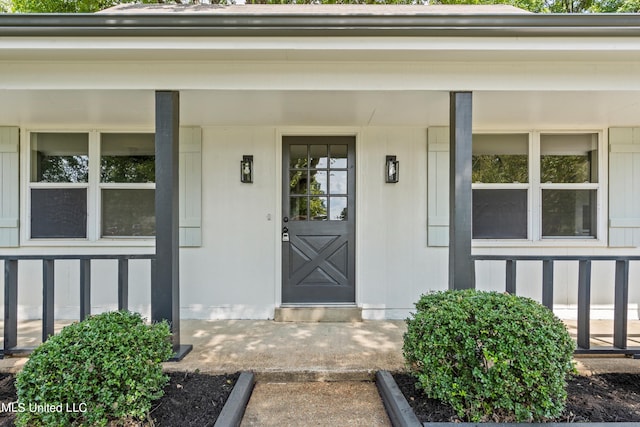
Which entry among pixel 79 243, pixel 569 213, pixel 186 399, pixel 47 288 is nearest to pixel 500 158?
pixel 569 213

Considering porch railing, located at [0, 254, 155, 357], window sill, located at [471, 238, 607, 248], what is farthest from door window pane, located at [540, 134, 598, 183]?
porch railing, located at [0, 254, 155, 357]

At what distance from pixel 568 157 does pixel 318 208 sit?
2863mm

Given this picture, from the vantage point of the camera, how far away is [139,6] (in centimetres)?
393

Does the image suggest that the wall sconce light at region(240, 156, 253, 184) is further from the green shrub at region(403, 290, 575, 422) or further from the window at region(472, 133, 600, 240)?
the window at region(472, 133, 600, 240)

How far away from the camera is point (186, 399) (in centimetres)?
207

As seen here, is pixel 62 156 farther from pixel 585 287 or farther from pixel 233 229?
pixel 585 287

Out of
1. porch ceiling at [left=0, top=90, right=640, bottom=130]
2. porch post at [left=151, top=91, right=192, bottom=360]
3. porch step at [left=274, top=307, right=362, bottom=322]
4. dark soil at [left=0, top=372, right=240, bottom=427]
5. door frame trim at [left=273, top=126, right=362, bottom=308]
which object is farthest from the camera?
door frame trim at [left=273, top=126, right=362, bottom=308]

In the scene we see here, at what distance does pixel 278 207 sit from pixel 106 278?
6.74ft

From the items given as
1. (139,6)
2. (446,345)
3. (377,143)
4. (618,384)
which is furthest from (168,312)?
(139,6)

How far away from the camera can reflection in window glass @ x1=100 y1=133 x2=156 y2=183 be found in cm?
367

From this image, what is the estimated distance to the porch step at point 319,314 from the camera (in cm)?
354

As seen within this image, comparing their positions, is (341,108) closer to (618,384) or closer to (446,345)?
(446,345)

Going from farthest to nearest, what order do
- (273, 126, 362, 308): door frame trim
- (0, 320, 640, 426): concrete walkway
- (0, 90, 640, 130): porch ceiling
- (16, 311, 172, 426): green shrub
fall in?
(273, 126, 362, 308): door frame trim → (0, 90, 640, 130): porch ceiling → (0, 320, 640, 426): concrete walkway → (16, 311, 172, 426): green shrub

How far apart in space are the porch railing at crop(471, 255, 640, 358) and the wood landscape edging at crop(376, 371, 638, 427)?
2.80 feet
